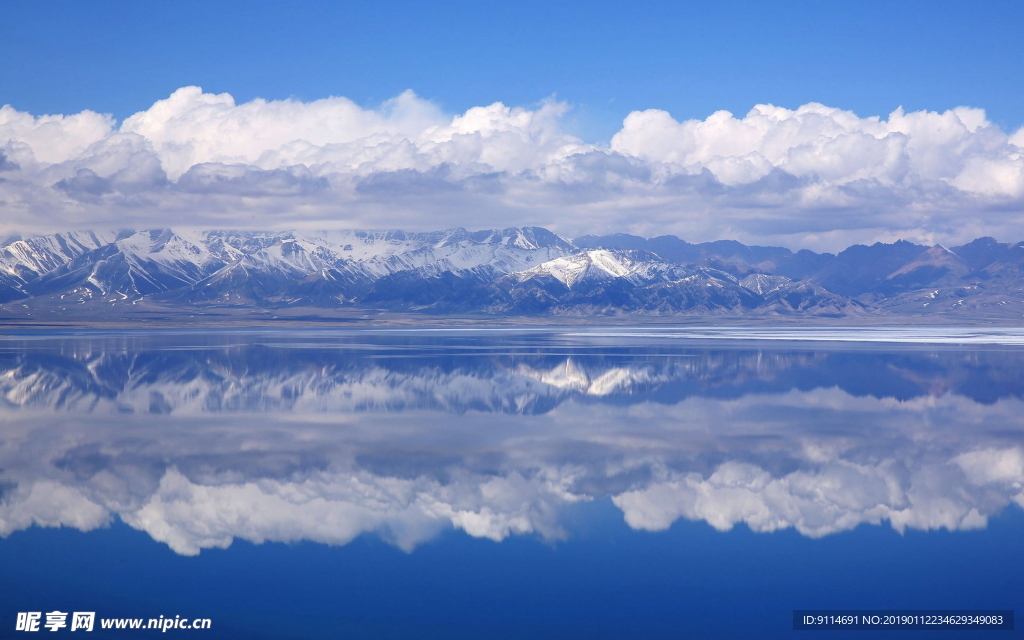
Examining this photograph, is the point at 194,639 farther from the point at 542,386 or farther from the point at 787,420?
the point at 542,386

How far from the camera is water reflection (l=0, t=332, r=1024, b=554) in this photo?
91.5ft

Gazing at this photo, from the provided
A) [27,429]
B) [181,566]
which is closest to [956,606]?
[181,566]

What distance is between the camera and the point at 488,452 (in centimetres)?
3738

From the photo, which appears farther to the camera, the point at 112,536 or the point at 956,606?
the point at 112,536

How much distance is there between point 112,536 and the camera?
25.6m

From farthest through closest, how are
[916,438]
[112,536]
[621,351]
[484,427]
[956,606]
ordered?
[621,351] → [484,427] → [916,438] → [112,536] → [956,606]

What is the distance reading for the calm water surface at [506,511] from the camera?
20750mm

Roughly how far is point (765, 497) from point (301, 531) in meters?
15.0

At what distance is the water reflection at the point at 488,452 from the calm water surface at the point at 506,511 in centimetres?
17

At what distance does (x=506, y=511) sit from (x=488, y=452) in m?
9.07

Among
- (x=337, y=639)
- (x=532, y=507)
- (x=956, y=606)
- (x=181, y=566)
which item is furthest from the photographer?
(x=532, y=507)

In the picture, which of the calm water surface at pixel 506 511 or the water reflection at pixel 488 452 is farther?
the water reflection at pixel 488 452

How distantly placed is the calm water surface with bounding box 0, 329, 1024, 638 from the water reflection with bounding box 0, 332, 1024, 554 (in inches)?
6.9

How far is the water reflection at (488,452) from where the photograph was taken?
27.9 metres
